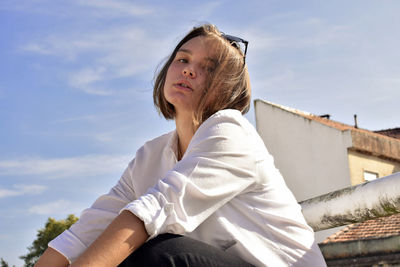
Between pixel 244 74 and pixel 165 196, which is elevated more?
pixel 244 74

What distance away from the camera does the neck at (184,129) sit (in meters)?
2.48

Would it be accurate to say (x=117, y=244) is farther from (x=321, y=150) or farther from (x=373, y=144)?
(x=321, y=150)

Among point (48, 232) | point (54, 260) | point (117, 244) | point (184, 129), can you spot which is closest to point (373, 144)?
point (48, 232)

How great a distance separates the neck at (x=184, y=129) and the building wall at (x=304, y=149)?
19128 mm

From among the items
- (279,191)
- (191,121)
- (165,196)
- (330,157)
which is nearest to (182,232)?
(165,196)

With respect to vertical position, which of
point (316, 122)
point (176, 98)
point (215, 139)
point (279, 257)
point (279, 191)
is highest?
point (316, 122)

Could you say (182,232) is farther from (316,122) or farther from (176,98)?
(316,122)

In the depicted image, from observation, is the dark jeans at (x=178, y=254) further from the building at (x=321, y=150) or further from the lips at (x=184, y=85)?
the building at (x=321, y=150)

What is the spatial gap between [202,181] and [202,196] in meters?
0.06

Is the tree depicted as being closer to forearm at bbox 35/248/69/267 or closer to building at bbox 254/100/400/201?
building at bbox 254/100/400/201

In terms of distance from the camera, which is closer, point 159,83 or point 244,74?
point 244,74

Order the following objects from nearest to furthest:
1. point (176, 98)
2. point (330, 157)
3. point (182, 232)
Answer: point (182, 232) < point (176, 98) < point (330, 157)

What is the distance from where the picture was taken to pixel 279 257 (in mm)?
2053

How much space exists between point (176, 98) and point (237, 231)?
0.66m
